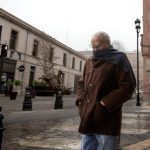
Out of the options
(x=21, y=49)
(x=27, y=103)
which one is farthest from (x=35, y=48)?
(x=27, y=103)

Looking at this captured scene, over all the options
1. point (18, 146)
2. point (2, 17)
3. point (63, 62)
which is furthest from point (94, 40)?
point (63, 62)

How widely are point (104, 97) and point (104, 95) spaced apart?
8 centimetres

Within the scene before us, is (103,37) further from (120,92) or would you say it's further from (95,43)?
(120,92)

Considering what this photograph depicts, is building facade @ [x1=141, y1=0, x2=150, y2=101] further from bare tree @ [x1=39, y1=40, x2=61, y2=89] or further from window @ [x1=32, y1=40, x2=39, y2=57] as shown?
window @ [x1=32, y1=40, x2=39, y2=57]

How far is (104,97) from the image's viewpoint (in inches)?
106

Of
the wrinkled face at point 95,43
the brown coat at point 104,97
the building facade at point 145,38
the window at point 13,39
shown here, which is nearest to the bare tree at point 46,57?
the window at point 13,39

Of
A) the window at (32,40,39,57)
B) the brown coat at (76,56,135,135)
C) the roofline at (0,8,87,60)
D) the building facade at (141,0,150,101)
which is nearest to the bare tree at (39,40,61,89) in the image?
the window at (32,40,39,57)

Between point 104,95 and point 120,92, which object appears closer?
point 120,92

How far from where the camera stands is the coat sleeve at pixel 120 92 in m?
2.65

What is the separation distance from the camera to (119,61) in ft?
9.35

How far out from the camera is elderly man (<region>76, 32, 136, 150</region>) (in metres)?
2.70

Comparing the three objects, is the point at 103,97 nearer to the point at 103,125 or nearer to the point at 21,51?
the point at 103,125

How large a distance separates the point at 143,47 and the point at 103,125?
1067 inches

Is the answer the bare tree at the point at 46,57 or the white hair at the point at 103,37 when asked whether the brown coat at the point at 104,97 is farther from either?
the bare tree at the point at 46,57
